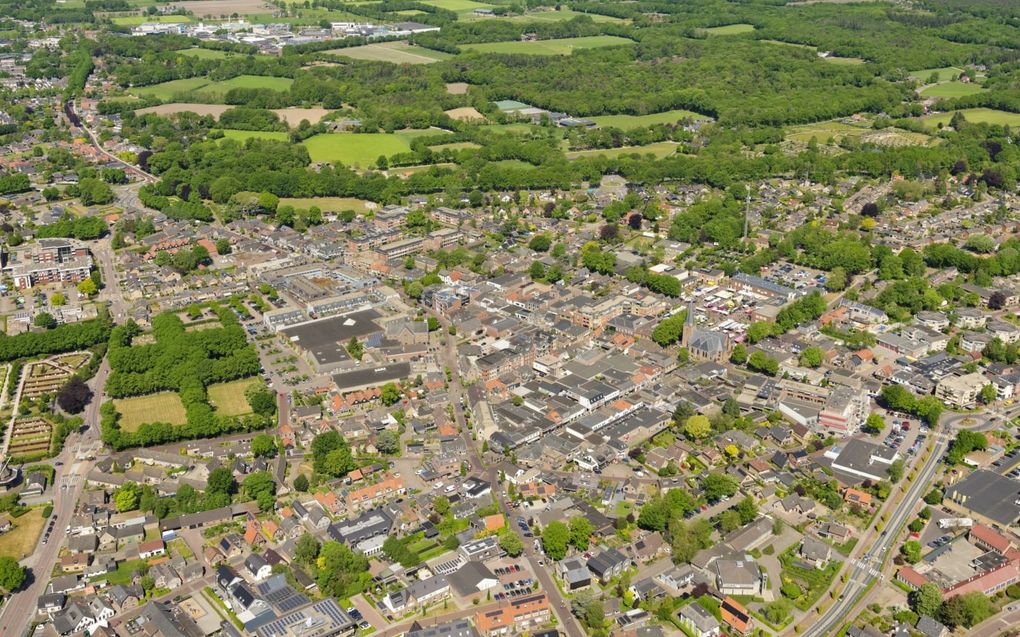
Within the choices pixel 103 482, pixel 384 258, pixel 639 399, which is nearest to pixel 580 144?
pixel 384 258

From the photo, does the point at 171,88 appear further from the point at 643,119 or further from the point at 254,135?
the point at 643,119

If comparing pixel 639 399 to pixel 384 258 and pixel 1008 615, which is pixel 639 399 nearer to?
pixel 1008 615

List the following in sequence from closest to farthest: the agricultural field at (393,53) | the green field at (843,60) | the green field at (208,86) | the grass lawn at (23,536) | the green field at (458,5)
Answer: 1. the grass lawn at (23,536)
2. the green field at (208,86)
3. the green field at (843,60)
4. the agricultural field at (393,53)
5. the green field at (458,5)

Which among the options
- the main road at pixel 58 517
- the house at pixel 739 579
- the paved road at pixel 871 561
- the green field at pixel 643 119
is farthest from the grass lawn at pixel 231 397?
the green field at pixel 643 119

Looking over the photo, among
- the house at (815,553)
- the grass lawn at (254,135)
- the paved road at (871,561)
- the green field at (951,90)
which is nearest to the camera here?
the paved road at (871,561)

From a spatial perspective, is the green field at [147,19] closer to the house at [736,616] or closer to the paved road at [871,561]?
the paved road at [871,561]

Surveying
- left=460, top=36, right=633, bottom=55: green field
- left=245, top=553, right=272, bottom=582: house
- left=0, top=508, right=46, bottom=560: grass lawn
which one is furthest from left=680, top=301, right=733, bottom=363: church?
left=460, top=36, right=633, bottom=55: green field

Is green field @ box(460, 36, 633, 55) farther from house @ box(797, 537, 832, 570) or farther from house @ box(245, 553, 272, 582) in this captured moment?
house @ box(245, 553, 272, 582)
